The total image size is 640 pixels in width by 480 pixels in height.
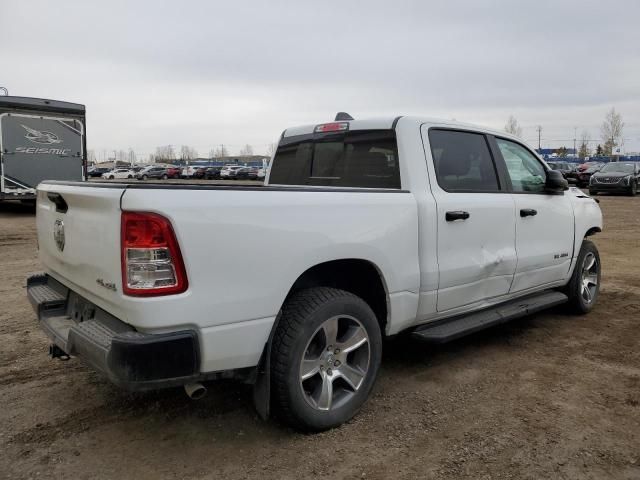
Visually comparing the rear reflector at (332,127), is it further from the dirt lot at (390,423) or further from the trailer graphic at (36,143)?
the trailer graphic at (36,143)

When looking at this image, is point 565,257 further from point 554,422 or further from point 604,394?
point 554,422

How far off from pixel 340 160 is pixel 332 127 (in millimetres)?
299

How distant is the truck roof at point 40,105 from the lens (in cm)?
1365

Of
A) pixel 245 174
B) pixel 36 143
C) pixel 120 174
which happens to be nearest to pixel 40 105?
pixel 36 143

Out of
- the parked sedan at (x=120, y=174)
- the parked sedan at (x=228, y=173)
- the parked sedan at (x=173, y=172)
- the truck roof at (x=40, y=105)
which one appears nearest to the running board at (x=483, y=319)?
the truck roof at (x=40, y=105)

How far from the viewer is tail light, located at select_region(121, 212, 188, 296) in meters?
2.44

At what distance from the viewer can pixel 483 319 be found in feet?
13.5

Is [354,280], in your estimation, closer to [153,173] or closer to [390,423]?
[390,423]

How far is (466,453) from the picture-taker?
2.92m

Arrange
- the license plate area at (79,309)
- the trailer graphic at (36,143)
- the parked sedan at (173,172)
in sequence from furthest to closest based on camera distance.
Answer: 1. the parked sedan at (173,172)
2. the trailer graphic at (36,143)
3. the license plate area at (79,309)

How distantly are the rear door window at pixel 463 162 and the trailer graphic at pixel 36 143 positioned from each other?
42.6 feet

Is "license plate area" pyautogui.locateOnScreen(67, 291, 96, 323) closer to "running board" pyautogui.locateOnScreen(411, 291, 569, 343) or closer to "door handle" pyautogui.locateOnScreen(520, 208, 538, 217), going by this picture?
"running board" pyautogui.locateOnScreen(411, 291, 569, 343)

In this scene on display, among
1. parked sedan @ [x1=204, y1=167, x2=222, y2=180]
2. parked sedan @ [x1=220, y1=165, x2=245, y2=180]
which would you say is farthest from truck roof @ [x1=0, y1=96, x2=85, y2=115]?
parked sedan @ [x1=204, y1=167, x2=222, y2=180]

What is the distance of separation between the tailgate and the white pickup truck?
12 mm
